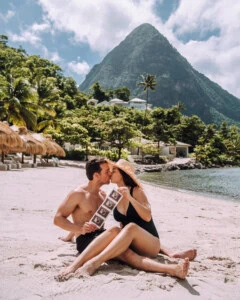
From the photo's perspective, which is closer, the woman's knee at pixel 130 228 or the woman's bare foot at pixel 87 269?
the woman's bare foot at pixel 87 269

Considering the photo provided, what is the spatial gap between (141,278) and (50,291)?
829 mm

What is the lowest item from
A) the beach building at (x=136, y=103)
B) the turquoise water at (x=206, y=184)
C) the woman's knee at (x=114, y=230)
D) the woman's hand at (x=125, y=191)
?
the turquoise water at (x=206, y=184)

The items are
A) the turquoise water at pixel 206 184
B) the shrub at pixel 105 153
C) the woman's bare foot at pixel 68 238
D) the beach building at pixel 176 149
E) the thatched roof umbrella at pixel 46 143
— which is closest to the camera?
the woman's bare foot at pixel 68 238

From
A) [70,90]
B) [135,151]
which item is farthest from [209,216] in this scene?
[70,90]

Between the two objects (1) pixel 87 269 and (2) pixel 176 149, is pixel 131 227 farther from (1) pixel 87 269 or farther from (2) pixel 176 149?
(2) pixel 176 149

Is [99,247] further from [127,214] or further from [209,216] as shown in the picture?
[209,216]

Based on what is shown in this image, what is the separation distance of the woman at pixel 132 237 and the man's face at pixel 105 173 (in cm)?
6

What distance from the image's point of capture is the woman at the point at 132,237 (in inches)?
122

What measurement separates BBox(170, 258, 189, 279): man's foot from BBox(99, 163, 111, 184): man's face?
1.11 meters

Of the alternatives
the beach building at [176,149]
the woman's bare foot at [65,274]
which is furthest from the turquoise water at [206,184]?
the beach building at [176,149]

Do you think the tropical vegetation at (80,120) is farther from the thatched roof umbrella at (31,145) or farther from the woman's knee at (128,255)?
the woman's knee at (128,255)

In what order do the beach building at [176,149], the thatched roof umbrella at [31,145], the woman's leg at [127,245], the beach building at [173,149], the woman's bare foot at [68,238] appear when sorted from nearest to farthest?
the woman's leg at [127,245], the woman's bare foot at [68,238], the thatched roof umbrella at [31,145], the beach building at [173,149], the beach building at [176,149]

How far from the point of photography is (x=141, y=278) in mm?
3018

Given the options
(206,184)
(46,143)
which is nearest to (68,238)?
(206,184)
